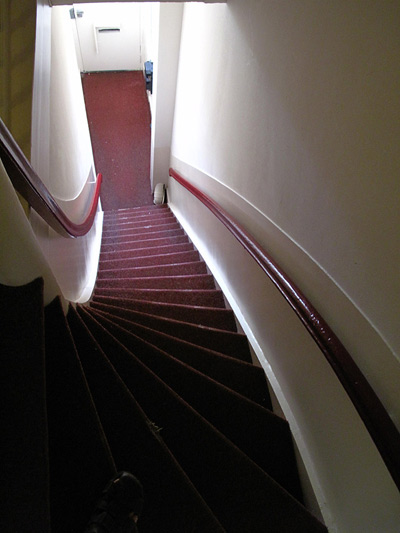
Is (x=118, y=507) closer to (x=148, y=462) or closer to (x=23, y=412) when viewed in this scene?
(x=148, y=462)

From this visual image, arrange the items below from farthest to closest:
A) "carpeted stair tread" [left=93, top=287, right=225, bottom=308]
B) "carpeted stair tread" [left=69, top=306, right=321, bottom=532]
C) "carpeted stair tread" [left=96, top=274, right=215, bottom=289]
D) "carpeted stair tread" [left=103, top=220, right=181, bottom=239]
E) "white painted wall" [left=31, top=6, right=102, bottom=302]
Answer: "carpeted stair tread" [left=103, top=220, right=181, bottom=239] < "carpeted stair tread" [left=96, top=274, right=215, bottom=289] < "carpeted stair tread" [left=93, top=287, right=225, bottom=308] < "white painted wall" [left=31, top=6, right=102, bottom=302] < "carpeted stair tread" [left=69, top=306, right=321, bottom=532]

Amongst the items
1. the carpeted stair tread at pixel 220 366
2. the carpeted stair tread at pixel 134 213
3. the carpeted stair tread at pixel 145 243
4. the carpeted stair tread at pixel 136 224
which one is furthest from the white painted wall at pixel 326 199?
the carpeted stair tread at pixel 134 213

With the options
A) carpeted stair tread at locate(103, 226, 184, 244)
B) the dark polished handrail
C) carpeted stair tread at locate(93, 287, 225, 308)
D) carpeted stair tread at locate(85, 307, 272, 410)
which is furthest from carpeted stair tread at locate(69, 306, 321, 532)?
carpeted stair tread at locate(103, 226, 184, 244)

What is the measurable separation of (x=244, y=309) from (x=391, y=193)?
58.8 inches

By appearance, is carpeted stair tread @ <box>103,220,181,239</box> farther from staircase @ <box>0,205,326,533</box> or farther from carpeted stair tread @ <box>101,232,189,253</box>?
staircase @ <box>0,205,326,533</box>

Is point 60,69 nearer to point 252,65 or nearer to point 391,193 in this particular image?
point 252,65

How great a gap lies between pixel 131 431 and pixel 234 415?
601 millimetres

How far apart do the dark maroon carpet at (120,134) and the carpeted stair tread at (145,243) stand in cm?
238

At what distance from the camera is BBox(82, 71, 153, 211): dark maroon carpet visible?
6.72 metres

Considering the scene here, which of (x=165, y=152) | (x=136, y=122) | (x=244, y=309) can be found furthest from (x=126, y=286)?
(x=136, y=122)

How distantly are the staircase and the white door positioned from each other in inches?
313

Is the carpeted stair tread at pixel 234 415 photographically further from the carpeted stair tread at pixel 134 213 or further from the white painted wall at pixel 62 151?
the carpeted stair tread at pixel 134 213

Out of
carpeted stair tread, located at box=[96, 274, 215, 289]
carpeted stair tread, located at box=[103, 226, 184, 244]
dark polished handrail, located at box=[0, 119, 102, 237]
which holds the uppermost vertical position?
carpeted stair tread, located at box=[103, 226, 184, 244]

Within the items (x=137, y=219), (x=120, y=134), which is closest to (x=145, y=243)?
(x=137, y=219)
